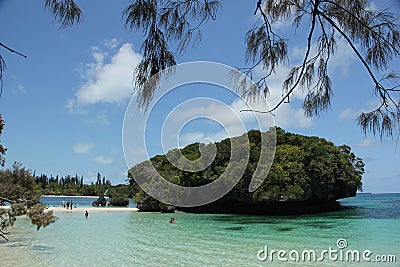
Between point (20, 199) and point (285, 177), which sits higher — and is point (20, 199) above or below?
below

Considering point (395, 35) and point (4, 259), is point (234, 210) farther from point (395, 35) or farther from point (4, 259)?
point (395, 35)

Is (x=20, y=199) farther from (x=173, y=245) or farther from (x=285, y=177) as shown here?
(x=285, y=177)

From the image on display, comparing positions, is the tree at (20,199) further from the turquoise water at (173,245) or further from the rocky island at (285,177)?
the rocky island at (285,177)

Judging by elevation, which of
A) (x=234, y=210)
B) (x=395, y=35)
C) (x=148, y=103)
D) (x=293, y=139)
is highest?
(x=293, y=139)

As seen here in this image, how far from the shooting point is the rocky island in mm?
22766

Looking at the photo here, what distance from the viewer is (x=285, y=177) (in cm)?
2306

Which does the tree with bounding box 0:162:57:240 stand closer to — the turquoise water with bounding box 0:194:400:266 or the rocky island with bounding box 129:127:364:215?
the turquoise water with bounding box 0:194:400:266

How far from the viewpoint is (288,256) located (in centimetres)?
977

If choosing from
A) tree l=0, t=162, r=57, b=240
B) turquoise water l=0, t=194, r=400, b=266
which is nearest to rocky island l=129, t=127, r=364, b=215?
turquoise water l=0, t=194, r=400, b=266

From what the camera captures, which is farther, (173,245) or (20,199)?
(173,245)

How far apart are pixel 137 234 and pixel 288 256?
6521 millimetres

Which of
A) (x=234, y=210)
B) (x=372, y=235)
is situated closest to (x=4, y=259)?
(x=372, y=235)

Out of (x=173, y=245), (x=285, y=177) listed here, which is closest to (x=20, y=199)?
(x=173, y=245)

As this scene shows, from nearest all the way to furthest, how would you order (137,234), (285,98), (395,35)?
(395,35)
(285,98)
(137,234)
